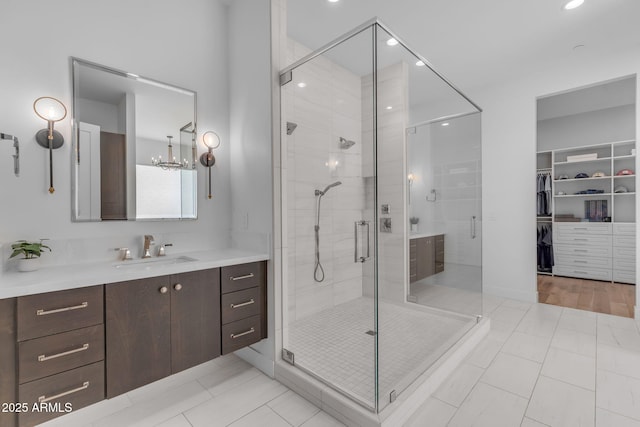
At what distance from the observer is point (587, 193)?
16.4ft

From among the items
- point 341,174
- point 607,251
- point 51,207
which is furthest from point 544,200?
point 51,207

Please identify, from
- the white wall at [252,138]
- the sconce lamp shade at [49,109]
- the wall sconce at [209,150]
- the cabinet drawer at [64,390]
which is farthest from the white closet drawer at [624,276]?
the sconce lamp shade at [49,109]

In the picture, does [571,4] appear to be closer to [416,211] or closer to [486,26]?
[486,26]

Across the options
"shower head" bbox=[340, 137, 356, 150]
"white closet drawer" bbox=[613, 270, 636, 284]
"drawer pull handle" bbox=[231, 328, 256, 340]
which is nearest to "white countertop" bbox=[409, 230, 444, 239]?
"shower head" bbox=[340, 137, 356, 150]

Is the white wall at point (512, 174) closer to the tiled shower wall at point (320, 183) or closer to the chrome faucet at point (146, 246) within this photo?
the tiled shower wall at point (320, 183)

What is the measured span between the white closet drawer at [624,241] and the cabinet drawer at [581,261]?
0.29 m

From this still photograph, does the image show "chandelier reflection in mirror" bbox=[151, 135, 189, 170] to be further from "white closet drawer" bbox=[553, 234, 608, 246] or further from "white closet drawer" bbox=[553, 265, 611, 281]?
"white closet drawer" bbox=[553, 265, 611, 281]

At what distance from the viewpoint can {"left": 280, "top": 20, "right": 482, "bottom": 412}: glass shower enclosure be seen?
1775mm

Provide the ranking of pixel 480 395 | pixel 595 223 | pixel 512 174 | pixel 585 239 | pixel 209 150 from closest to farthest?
1. pixel 480 395
2. pixel 209 150
3. pixel 512 174
4. pixel 595 223
5. pixel 585 239

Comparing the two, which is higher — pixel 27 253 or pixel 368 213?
pixel 368 213

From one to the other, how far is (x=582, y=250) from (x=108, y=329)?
6562 millimetres

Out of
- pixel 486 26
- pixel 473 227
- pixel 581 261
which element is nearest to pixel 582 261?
pixel 581 261

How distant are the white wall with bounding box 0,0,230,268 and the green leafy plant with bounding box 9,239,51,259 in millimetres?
120

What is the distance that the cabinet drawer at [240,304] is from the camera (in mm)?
1958
